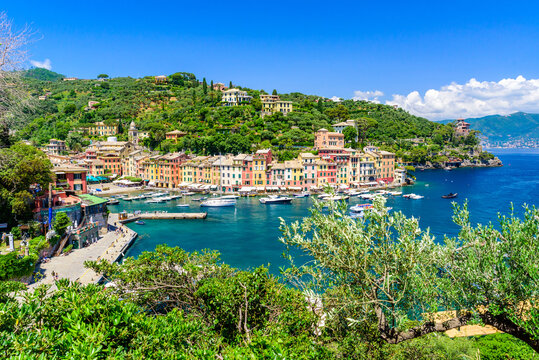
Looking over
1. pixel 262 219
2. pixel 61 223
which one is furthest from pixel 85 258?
pixel 262 219

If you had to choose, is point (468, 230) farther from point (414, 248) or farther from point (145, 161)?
point (145, 161)

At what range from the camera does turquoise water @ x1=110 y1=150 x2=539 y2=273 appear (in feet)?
99.6

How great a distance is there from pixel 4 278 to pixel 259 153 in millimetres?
49142

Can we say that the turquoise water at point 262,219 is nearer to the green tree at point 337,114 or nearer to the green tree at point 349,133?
the green tree at point 349,133

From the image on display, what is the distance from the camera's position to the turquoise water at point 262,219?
30359mm

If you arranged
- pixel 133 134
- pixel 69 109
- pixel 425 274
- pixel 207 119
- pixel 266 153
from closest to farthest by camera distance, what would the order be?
pixel 425 274 → pixel 266 153 → pixel 207 119 → pixel 133 134 → pixel 69 109

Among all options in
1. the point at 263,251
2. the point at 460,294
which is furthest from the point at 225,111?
the point at 460,294

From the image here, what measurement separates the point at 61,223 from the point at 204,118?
6858cm

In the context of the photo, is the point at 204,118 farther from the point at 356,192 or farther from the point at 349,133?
the point at 356,192

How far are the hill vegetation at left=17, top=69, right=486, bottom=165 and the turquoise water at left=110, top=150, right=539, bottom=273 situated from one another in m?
25.8

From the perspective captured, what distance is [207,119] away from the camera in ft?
285

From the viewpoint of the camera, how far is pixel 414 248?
712 cm

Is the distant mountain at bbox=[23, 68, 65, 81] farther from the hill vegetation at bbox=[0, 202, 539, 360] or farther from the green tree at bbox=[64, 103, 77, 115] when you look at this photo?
the green tree at bbox=[64, 103, 77, 115]

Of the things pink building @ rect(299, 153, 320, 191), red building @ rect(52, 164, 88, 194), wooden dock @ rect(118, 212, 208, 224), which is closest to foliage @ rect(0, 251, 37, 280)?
red building @ rect(52, 164, 88, 194)
